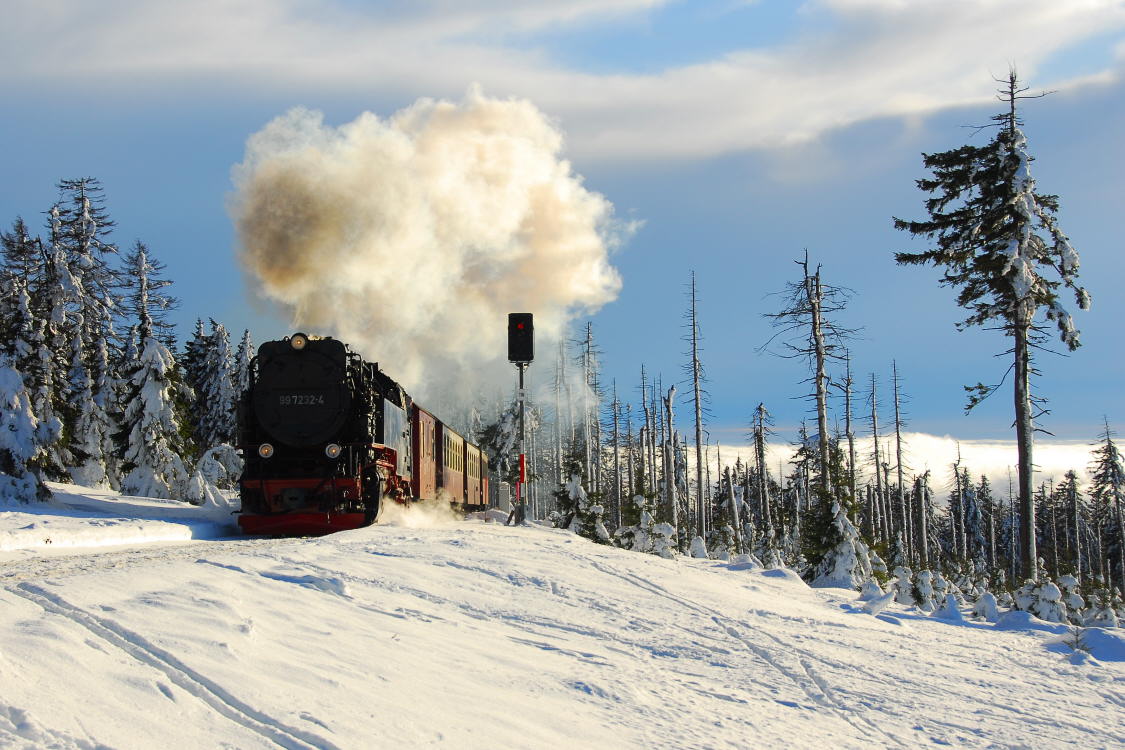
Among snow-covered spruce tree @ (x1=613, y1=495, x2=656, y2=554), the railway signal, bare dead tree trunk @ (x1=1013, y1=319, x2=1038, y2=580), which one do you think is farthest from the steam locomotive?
bare dead tree trunk @ (x1=1013, y1=319, x2=1038, y2=580)

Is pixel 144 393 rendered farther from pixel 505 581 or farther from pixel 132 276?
pixel 505 581

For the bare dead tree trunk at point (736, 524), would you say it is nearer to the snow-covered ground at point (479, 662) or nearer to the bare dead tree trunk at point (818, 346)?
the bare dead tree trunk at point (818, 346)

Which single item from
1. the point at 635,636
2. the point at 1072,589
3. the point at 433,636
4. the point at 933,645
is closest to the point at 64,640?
the point at 433,636

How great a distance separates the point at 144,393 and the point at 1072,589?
30015mm

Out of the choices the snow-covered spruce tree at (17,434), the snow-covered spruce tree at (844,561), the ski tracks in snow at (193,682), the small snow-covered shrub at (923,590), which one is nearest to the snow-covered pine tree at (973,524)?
the snow-covered spruce tree at (844,561)

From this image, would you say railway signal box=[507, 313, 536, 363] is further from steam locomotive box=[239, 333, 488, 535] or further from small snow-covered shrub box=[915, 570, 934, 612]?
small snow-covered shrub box=[915, 570, 934, 612]

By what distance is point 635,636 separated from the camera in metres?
8.19

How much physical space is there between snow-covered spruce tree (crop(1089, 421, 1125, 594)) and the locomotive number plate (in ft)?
165

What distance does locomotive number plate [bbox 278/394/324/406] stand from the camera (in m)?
18.1

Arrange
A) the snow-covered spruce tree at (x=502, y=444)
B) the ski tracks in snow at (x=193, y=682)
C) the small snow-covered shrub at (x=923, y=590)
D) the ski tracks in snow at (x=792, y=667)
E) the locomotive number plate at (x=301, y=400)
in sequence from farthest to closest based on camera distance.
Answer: the snow-covered spruce tree at (x=502, y=444) → the locomotive number plate at (x=301, y=400) → the small snow-covered shrub at (x=923, y=590) → the ski tracks in snow at (x=792, y=667) → the ski tracks in snow at (x=193, y=682)

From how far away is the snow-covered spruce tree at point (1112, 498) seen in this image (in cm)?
5300

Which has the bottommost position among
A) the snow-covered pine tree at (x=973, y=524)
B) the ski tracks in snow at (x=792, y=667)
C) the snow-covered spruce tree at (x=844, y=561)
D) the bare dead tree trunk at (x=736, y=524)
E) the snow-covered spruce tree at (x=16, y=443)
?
the snow-covered pine tree at (x=973, y=524)

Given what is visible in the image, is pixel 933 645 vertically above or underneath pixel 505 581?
underneath

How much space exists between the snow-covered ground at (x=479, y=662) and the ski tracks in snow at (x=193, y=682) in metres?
0.01
